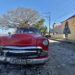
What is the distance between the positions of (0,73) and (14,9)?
32.0 metres

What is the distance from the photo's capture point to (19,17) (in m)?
33.5

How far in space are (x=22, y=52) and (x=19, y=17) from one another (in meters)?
32.1

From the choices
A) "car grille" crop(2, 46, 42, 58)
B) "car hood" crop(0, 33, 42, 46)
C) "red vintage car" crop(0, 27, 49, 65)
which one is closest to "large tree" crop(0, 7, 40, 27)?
"car hood" crop(0, 33, 42, 46)

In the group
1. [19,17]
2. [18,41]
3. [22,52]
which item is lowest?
[22,52]

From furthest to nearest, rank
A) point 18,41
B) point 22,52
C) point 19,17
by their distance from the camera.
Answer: point 19,17
point 18,41
point 22,52

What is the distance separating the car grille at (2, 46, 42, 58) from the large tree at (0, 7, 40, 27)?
3156 centimetres

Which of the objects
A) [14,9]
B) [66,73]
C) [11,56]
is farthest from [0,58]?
[14,9]

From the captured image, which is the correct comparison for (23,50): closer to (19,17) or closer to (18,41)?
(18,41)

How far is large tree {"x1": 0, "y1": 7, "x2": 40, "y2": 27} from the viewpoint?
32.9 meters

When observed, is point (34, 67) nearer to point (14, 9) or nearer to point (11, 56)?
point (11, 56)

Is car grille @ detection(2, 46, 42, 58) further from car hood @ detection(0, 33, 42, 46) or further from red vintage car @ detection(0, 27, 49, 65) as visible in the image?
car hood @ detection(0, 33, 42, 46)

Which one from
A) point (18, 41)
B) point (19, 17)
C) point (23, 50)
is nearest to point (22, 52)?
point (23, 50)

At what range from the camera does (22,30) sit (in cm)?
514

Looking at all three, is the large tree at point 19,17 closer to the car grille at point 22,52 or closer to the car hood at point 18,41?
the car hood at point 18,41
